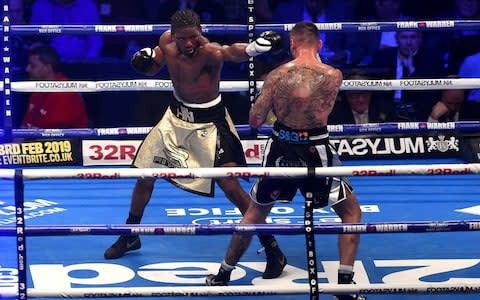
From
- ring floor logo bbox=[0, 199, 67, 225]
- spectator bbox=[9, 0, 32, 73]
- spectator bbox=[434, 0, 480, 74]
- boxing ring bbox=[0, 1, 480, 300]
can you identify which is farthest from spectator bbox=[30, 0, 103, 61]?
spectator bbox=[434, 0, 480, 74]

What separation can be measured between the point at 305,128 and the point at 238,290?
3.54ft

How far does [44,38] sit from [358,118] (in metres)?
2.79

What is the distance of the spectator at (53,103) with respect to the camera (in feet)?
25.1

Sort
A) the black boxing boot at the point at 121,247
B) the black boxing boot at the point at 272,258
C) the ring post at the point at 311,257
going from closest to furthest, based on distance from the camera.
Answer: the ring post at the point at 311,257
the black boxing boot at the point at 272,258
the black boxing boot at the point at 121,247

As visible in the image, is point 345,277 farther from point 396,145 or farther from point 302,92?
point 396,145

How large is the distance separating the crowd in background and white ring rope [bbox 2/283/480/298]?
3.81 metres

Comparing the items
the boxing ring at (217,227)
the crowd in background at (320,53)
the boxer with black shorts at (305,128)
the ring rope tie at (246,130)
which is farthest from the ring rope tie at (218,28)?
the boxer with black shorts at (305,128)

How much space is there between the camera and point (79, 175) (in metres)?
3.75

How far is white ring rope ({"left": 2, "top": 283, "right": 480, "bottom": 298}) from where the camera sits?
12.8 ft

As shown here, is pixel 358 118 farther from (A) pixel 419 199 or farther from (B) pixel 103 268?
(B) pixel 103 268

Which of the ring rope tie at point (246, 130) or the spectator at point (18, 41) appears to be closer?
the ring rope tie at point (246, 130)

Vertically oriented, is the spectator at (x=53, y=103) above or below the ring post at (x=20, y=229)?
above

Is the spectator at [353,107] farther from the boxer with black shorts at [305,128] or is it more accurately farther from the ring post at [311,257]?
the ring post at [311,257]

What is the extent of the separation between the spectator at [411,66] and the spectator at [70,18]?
2421mm
